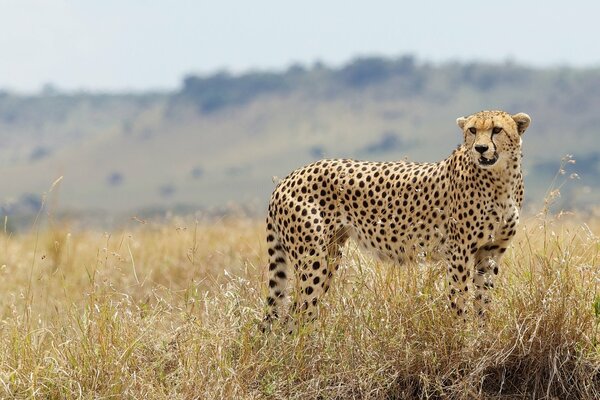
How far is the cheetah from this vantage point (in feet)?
14.4

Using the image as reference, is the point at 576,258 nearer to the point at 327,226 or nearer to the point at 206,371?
the point at 327,226

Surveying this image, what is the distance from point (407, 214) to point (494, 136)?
0.60 meters

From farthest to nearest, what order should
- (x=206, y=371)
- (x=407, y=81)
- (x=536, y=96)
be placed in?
(x=407, y=81) → (x=536, y=96) → (x=206, y=371)

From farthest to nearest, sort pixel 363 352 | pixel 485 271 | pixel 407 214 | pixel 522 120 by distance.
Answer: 1. pixel 407 214
2. pixel 485 271
3. pixel 522 120
4. pixel 363 352

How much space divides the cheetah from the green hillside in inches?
4533

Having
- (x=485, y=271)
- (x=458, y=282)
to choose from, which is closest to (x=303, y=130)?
(x=485, y=271)

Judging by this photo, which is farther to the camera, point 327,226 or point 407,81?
point 407,81

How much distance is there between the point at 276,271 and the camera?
482 cm

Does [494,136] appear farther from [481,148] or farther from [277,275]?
[277,275]

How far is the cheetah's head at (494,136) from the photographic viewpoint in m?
4.29

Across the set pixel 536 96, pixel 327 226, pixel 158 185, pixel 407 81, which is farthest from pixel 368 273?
pixel 407 81

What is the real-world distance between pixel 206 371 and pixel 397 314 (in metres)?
0.83

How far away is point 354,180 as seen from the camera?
15.6ft

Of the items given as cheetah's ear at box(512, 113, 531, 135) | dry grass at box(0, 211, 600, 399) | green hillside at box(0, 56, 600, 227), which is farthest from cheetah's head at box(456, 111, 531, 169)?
green hillside at box(0, 56, 600, 227)
